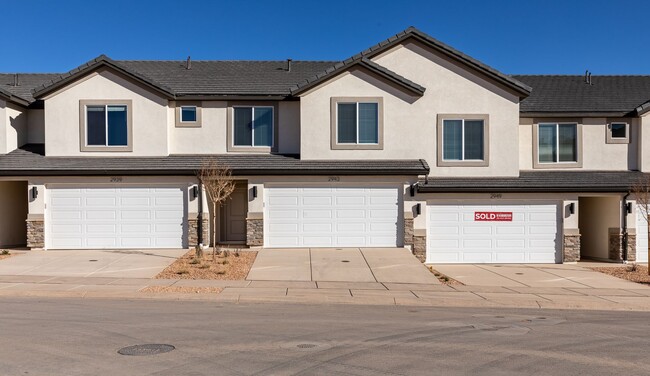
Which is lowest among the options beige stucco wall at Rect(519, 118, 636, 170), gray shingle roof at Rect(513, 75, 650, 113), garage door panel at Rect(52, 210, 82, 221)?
garage door panel at Rect(52, 210, 82, 221)

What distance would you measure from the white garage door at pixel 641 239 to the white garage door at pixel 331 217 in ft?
30.6

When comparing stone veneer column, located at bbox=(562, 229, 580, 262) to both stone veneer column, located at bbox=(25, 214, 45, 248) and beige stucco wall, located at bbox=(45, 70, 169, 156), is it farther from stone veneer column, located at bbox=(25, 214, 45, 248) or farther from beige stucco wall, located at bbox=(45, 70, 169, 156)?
stone veneer column, located at bbox=(25, 214, 45, 248)

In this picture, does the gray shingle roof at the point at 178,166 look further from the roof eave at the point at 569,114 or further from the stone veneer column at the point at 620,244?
the stone veneer column at the point at 620,244

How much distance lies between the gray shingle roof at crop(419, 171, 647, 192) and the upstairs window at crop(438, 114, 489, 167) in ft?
2.43

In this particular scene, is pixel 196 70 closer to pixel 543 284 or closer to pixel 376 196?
pixel 376 196

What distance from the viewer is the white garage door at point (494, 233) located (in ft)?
72.1

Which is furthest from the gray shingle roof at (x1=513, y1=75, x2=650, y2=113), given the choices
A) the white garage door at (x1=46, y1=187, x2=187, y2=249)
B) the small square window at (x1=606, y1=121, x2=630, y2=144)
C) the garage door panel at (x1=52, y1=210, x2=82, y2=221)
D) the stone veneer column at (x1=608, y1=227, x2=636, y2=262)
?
the garage door panel at (x1=52, y1=210, x2=82, y2=221)

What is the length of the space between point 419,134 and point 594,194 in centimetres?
689

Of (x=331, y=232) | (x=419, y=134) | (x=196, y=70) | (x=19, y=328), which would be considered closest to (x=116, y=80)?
(x=196, y=70)

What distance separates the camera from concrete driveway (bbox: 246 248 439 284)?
646 inches

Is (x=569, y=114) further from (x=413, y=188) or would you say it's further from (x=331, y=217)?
(x=331, y=217)

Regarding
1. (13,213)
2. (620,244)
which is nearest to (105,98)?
(13,213)

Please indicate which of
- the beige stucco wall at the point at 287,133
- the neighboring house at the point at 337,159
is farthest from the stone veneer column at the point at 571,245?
the beige stucco wall at the point at 287,133

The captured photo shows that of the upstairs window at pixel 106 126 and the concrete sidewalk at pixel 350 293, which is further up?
the upstairs window at pixel 106 126
